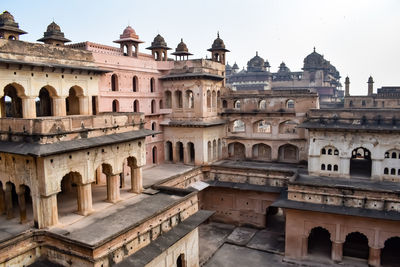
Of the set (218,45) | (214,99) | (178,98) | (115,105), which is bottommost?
(115,105)

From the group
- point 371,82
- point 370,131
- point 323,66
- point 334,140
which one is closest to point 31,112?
point 334,140

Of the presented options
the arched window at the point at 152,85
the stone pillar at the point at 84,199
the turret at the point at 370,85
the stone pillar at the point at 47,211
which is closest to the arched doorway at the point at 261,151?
the arched window at the point at 152,85

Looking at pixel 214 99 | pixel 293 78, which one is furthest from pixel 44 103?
pixel 293 78

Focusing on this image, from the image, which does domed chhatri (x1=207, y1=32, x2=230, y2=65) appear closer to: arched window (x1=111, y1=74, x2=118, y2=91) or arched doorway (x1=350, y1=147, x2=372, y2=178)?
arched window (x1=111, y1=74, x2=118, y2=91)

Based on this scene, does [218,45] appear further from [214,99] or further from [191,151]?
[191,151]

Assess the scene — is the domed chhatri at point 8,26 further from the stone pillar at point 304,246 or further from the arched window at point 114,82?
the stone pillar at point 304,246

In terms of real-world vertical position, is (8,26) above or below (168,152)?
above

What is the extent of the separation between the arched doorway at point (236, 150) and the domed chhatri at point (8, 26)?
2008 centimetres

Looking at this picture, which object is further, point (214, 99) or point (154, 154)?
point (214, 99)

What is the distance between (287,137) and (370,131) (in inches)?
309

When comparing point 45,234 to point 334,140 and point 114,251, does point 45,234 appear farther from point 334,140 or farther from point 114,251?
point 334,140

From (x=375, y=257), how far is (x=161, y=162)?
58.1 feet

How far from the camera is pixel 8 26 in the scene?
873 inches

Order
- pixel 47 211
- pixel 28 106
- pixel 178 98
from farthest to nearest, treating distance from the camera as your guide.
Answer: pixel 178 98 < pixel 28 106 < pixel 47 211
